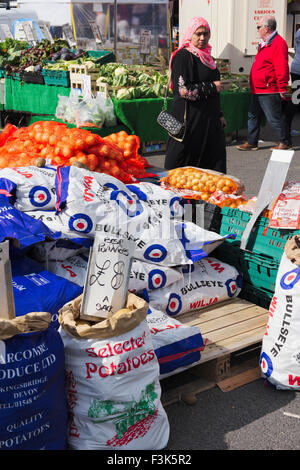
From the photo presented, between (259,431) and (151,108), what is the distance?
264 inches

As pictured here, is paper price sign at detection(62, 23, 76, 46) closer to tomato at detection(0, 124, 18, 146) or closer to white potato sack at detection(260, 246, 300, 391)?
tomato at detection(0, 124, 18, 146)

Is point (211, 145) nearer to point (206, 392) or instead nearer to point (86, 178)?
point (86, 178)

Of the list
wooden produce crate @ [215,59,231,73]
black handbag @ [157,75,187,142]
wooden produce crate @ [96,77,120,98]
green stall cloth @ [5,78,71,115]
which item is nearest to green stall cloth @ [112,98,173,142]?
wooden produce crate @ [96,77,120,98]

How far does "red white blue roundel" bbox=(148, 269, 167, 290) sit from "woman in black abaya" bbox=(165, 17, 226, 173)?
2270 millimetres

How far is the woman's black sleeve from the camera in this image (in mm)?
5297

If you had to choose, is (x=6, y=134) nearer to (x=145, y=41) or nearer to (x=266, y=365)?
(x=266, y=365)

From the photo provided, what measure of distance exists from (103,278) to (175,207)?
1495mm

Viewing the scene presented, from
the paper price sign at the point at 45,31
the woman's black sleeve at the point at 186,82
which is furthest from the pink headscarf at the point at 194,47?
the paper price sign at the point at 45,31

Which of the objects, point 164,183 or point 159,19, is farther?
point 159,19

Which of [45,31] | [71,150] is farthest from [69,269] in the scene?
[45,31]

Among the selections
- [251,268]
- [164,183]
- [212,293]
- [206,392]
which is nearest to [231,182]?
[164,183]

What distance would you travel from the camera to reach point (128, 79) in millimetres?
8961
